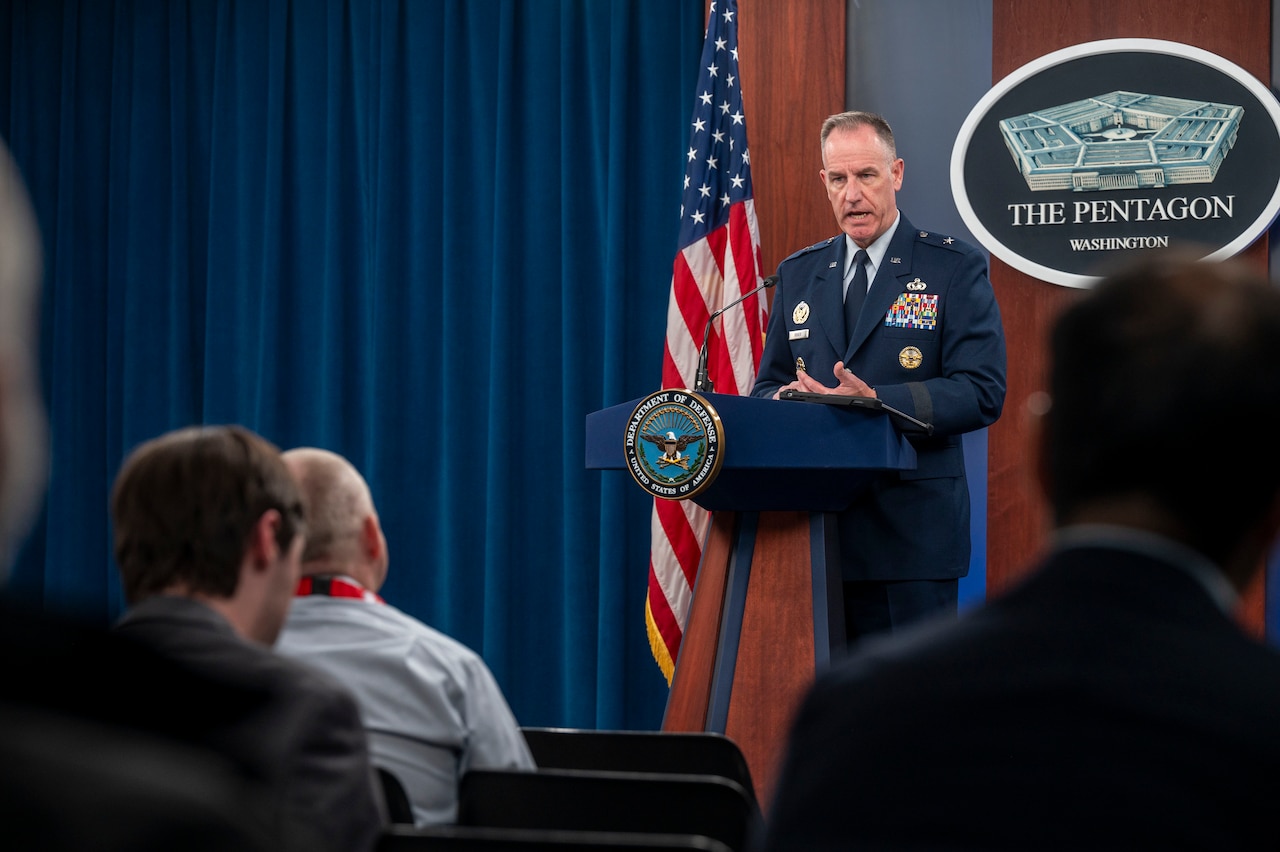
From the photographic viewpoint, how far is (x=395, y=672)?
5.98 feet

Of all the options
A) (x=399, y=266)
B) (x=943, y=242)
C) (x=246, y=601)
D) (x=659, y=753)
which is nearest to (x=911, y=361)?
(x=943, y=242)

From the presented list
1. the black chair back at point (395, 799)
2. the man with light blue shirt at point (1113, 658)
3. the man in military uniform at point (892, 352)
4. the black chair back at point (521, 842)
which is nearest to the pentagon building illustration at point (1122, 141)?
the man in military uniform at point (892, 352)

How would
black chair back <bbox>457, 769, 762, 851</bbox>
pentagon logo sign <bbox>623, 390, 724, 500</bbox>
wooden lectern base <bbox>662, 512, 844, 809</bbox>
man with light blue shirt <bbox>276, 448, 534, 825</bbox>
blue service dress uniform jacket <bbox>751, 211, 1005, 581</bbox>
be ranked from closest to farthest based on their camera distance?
black chair back <bbox>457, 769, 762, 851</bbox> → man with light blue shirt <bbox>276, 448, 534, 825</bbox> → pentagon logo sign <bbox>623, 390, 724, 500</bbox> → wooden lectern base <bbox>662, 512, 844, 809</bbox> → blue service dress uniform jacket <bbox>751, 211, 1005, 581</bbox>

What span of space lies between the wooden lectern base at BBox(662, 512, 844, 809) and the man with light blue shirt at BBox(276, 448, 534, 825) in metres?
1.32

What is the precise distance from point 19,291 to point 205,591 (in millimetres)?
974

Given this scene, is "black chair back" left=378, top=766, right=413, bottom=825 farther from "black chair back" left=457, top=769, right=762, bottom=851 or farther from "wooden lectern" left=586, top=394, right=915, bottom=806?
"wooden lectern" left=586, top=394, right=915, bottom=806

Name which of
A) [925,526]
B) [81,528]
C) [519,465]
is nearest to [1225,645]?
[925,526]

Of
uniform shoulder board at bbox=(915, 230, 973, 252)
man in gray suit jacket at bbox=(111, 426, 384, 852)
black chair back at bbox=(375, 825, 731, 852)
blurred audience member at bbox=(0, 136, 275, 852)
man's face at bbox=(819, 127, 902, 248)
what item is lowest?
black chair back at bbox=(375, 825, 731, 852)

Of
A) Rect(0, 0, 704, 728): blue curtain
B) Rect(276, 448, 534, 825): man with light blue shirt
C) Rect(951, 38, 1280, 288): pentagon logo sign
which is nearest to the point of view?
Rect(276, 448, 534, 825): man with light blue shirt

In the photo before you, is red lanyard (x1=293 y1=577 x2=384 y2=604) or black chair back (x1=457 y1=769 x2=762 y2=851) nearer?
black chair back (x1=457 y1=769 x2=762 y2=851)

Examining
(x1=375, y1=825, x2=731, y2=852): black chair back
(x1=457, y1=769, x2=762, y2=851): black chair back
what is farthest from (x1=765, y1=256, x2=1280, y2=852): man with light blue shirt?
(x1=457, y1=769, x2=762, y2=851): black chair back

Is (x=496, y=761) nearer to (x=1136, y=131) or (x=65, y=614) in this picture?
(x=65, y=614)

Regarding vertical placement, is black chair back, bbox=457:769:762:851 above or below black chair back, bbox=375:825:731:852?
below

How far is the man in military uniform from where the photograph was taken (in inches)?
133
